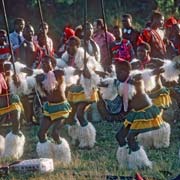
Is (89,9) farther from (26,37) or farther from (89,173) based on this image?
(89,173)

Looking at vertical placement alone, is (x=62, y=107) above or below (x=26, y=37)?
below

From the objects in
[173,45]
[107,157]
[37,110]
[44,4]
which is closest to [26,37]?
[37,110]

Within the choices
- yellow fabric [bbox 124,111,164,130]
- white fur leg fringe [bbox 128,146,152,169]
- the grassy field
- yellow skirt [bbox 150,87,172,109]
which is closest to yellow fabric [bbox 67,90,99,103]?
the grassy field

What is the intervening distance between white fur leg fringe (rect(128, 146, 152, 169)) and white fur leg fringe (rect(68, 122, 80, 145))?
4.70 ft

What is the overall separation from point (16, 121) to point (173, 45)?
10.6ft

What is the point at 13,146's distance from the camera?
30.4ft

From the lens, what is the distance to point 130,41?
11.7 m

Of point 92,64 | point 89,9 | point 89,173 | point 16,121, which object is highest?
point 89,9

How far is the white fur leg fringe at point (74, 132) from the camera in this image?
9.80 metres

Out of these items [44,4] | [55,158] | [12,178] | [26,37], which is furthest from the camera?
[44,4]

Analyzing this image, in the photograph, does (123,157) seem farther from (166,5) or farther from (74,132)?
(166,5)

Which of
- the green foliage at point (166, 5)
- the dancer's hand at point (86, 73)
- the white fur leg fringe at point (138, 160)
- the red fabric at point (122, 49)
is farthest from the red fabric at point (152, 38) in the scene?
the green foliage at point (166, 5)

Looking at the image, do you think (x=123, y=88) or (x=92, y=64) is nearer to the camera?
(x=123, y=88)

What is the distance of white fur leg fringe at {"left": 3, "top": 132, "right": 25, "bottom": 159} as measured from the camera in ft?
30.4
